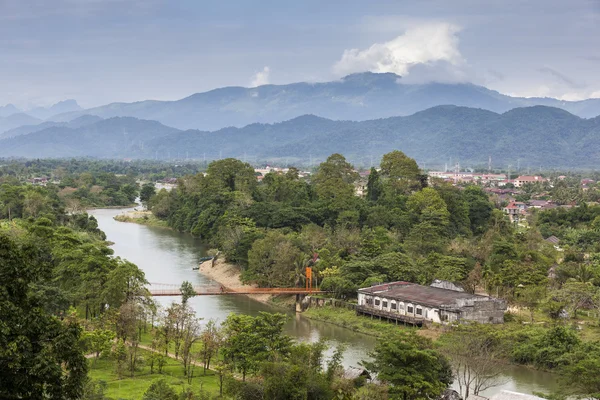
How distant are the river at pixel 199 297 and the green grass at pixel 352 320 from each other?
334 millimetres

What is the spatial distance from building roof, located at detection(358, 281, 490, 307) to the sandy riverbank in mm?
8535

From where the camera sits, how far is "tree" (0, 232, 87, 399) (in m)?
8.78

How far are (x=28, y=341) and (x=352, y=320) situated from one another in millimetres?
20951

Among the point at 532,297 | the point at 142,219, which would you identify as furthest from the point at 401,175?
the point at 142,219

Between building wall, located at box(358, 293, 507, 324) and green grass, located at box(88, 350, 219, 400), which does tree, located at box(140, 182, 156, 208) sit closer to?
building wall, located at box(358, 293, 507, 324)

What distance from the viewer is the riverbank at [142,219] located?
63.0 meters

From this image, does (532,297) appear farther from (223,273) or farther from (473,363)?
(223,273)

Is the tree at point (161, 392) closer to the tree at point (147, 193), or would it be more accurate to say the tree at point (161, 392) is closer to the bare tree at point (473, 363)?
the bare tree at point (473, 363)

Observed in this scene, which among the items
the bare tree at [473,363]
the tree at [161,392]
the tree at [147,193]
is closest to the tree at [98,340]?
the tree at [161,392]

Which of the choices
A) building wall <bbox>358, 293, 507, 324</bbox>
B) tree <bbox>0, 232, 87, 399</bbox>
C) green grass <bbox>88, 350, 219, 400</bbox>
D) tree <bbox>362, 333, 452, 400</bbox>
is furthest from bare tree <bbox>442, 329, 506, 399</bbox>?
tree <bbox>0, 232, 87, 399</bbox>

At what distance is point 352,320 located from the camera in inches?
1134

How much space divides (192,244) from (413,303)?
27.3m

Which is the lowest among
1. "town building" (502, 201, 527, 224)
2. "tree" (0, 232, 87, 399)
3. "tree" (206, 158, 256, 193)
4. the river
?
the river

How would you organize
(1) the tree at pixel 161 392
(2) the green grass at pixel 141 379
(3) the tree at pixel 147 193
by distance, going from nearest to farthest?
(1) the tree at pixel 161 392, (2) the green grass at pixel 141 379, (3) the tree at pixel 147 193
